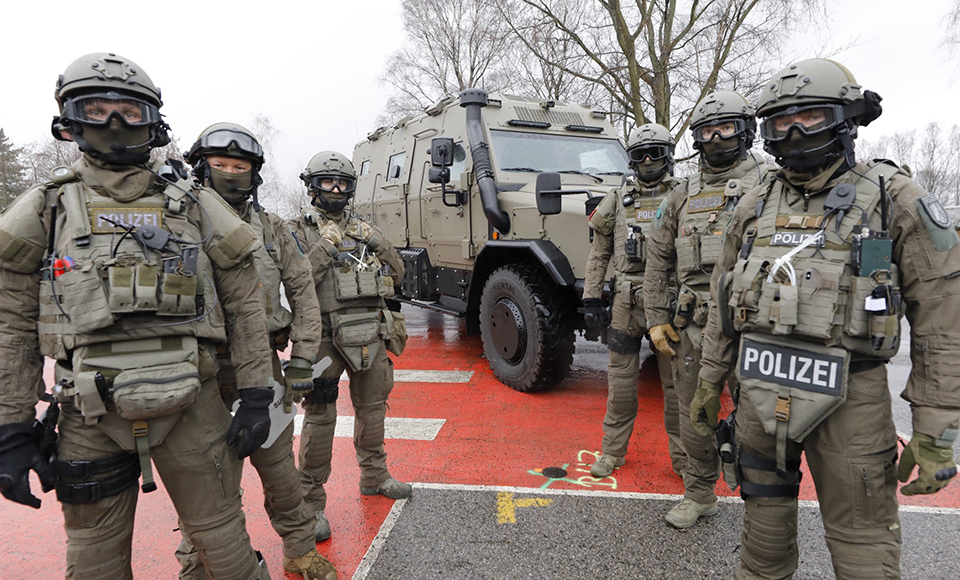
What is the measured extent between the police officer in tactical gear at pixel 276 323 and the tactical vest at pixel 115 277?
1.96 ft

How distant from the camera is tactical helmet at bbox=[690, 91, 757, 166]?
2945mm

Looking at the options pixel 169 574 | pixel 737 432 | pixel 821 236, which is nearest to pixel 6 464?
pixel 169 574

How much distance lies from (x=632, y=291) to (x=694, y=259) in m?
0.60

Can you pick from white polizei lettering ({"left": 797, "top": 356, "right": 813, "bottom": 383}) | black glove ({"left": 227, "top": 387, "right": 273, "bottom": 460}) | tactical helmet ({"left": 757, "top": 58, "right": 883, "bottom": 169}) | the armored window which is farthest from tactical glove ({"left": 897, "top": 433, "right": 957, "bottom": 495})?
the armored window

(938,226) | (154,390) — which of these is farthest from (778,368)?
(154,390)

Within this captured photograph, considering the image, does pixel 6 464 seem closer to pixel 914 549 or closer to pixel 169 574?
pixel 169 574

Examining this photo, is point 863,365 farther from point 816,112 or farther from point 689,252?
point 689,252

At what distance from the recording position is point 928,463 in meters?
1.67

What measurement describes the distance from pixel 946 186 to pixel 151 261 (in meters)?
53.0

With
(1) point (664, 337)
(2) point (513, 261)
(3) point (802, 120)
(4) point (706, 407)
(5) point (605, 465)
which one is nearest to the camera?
(3) point (802, 120)

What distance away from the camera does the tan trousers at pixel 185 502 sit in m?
1.76

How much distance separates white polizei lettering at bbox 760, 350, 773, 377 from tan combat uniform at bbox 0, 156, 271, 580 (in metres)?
1.88

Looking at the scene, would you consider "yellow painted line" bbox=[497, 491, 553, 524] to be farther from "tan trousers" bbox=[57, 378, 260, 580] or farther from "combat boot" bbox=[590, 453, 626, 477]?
A: "tan trousers" bbox=[57, 378, 260, 580]

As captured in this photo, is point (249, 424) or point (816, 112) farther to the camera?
point (249, 424)
